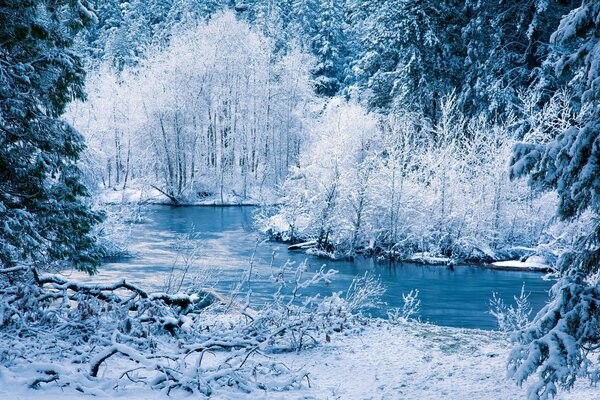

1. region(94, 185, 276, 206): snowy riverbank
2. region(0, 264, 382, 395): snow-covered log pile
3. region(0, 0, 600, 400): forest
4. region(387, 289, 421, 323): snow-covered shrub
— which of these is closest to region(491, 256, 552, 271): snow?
region(0, 0, 600, 400): forest

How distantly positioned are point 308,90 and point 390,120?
39.2 feet

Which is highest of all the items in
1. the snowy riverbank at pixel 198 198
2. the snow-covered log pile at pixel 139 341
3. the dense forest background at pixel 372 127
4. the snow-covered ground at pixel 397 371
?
the dense forest background at pixel 372 127

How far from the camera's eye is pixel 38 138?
831 cm

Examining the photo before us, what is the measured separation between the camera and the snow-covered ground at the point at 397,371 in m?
5.38

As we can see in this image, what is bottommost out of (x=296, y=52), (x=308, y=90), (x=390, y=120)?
(x=390, y=120)

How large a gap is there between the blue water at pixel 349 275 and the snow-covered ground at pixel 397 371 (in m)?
5.04

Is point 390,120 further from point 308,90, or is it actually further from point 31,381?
point 31,381

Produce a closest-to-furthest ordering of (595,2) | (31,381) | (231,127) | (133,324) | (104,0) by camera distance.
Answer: (595,2) → (31,381) → (133,324) → (231,127) → (104,0)

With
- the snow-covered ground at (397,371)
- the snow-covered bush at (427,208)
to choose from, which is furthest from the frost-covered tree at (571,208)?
the snow-covered bush at (427,208)

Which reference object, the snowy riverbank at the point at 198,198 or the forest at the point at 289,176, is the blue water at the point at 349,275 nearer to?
the forest at the point at 289,176

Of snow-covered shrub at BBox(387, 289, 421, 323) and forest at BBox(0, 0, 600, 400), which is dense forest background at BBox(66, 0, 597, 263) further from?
snow-covered shrub at BBox(387, 289, 421, 323)

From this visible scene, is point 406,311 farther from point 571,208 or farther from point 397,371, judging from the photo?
point 571,208

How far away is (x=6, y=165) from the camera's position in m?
8.19

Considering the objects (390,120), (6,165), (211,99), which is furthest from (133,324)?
(211,99)
